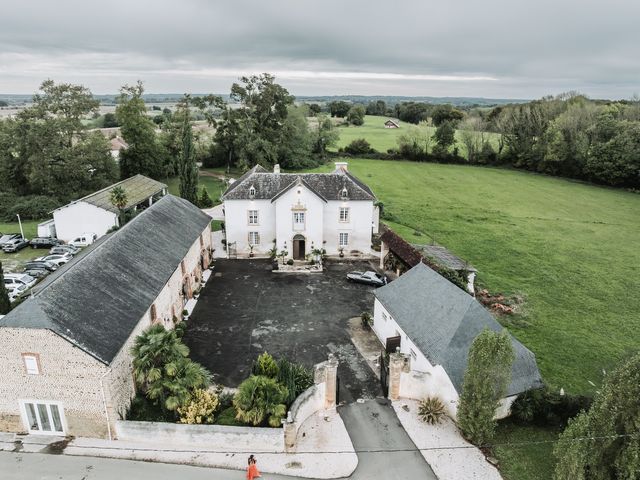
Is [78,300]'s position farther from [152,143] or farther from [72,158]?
[152,143]

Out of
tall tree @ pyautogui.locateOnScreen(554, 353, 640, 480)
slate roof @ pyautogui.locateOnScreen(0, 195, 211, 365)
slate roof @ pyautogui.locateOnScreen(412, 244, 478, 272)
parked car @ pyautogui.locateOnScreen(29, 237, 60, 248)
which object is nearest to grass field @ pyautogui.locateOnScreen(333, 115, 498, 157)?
slate roof @ pyautogui.locateOnScreen(412, 244, 478, 272)

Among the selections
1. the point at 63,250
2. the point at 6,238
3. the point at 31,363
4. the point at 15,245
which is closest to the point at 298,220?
the point at 63,250

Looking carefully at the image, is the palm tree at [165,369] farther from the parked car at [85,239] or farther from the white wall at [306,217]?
the parked car at [85,239]

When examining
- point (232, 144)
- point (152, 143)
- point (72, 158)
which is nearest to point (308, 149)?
point (232, 144)

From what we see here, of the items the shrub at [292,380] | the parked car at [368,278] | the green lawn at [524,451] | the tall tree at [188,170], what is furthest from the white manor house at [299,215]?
the green lawn at [524,451]

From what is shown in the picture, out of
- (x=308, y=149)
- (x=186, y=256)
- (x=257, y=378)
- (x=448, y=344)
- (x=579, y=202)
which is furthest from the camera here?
(x=308, y=149)

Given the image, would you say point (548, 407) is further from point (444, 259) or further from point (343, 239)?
point (343, 239)

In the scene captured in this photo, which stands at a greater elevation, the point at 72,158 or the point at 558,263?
the point at 72,158
